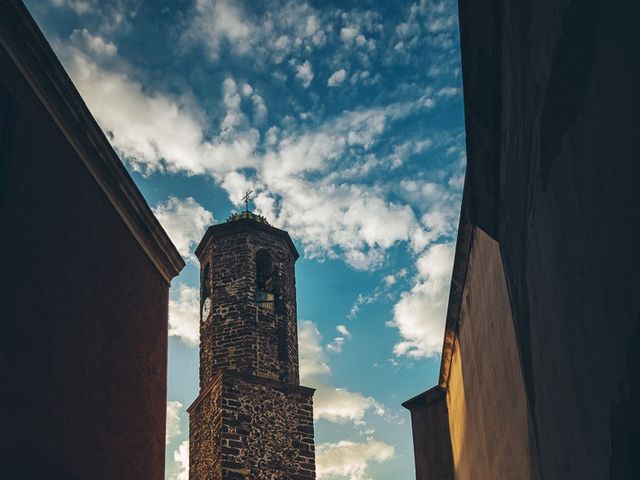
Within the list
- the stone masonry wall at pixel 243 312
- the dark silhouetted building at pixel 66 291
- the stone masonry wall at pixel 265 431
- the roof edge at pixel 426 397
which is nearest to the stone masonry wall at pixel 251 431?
the stone masonry wall at pixel 265 431

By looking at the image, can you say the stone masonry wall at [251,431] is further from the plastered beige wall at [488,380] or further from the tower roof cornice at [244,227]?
the plastered beige wall at [488,380]

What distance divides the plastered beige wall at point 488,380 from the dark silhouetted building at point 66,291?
3.91m

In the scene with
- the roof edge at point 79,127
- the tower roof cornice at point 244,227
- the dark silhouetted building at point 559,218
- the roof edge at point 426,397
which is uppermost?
the tower roof cornice at point 244,227

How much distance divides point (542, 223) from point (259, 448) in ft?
47.7

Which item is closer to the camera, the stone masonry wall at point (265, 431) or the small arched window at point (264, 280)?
the stone masonry wall at point (265, 431)

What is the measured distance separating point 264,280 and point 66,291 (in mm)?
12581

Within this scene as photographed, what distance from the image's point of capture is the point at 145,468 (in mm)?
8250

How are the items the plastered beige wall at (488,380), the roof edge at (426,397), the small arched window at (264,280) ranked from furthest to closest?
the small arched window at (264,280) → the roof edge at (426,397) → the plastered beige wall at (488,380)

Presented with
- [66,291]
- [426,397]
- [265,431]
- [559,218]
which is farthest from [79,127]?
[265,431]

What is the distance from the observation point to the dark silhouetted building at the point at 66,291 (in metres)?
5.97

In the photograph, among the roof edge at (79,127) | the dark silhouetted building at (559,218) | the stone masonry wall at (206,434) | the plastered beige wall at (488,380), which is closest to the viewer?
the dark silhouetted building at (559,218)

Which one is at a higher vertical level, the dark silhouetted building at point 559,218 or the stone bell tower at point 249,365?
the stone bell tower at point 249,365

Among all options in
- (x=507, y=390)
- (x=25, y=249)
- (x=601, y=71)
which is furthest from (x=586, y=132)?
(x=25, y=249)

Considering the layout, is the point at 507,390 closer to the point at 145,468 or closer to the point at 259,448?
the point at 145,468
